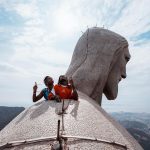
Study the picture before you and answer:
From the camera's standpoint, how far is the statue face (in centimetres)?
909

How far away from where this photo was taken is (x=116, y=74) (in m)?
9.18

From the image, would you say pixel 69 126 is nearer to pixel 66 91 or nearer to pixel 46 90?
pixel 66 91

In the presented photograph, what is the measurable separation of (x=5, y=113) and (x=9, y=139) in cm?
11127

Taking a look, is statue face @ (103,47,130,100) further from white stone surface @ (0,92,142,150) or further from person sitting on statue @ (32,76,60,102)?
white stone surface @ (0,92,142,150)

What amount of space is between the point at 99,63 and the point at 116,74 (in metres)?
0.96

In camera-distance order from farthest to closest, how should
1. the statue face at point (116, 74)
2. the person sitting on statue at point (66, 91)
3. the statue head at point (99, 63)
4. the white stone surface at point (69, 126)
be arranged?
the statue face at point (116, 74) → the statue head at point (99, 63) → the person sitting on statue at point (66, 91) → the white stone surface at point (69, 126)

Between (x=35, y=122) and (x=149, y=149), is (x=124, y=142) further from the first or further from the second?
(x=149, y=149)

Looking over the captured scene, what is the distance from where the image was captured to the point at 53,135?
4.59 m

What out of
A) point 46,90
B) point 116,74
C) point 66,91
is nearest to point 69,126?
point 66,91

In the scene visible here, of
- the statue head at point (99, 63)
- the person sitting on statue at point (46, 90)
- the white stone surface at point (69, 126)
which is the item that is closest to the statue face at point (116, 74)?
the statue head at point (99, 63)

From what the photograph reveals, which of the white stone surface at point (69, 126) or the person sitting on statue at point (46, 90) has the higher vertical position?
the person sitting on statue at point (46, 90)

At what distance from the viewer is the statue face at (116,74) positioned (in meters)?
9.09

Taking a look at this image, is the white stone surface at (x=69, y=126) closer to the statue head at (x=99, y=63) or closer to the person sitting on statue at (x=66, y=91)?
the person sitting on statue at (x=66, y=91)

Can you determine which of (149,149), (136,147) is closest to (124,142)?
(136,147)
